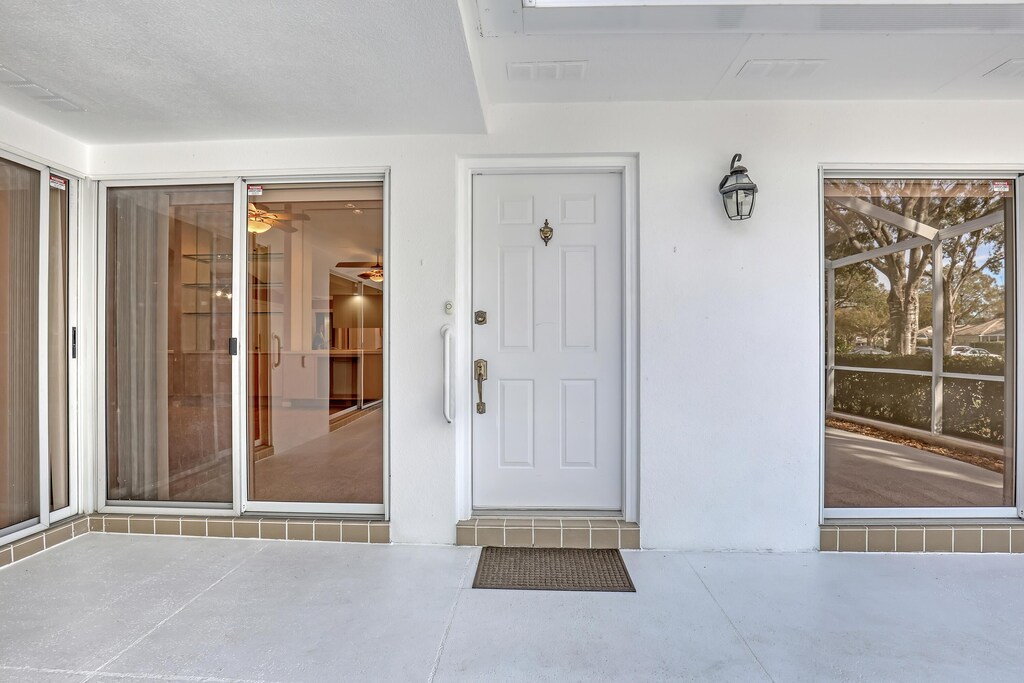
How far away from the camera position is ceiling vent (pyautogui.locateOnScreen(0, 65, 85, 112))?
2.08m

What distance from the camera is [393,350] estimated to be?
2.68 meters

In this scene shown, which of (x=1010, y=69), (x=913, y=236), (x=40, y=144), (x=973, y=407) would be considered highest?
(x=1010, y=69)

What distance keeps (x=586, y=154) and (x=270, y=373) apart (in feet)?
7.09

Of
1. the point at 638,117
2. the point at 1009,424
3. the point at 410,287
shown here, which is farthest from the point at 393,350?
the point at 1009,424

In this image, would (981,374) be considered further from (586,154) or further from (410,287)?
(410,287)

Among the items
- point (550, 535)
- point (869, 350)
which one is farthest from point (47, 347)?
point (869, 350)

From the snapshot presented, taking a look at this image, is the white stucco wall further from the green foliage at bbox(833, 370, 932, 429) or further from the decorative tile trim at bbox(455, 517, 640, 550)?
the green foliage at bbox(833, 370, 932, 429)

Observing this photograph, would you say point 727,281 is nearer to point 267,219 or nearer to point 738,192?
point 738,192

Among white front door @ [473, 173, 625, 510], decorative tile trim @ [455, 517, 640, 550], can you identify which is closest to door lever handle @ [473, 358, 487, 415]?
white front door @ [473, 173, 625, 510]

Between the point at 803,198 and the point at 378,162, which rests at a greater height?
the point at 378,162

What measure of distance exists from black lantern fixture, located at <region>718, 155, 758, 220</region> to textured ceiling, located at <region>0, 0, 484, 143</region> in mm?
1304

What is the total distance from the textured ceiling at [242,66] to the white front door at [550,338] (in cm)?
58

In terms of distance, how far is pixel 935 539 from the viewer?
255cm

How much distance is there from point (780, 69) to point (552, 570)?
8.54ft
